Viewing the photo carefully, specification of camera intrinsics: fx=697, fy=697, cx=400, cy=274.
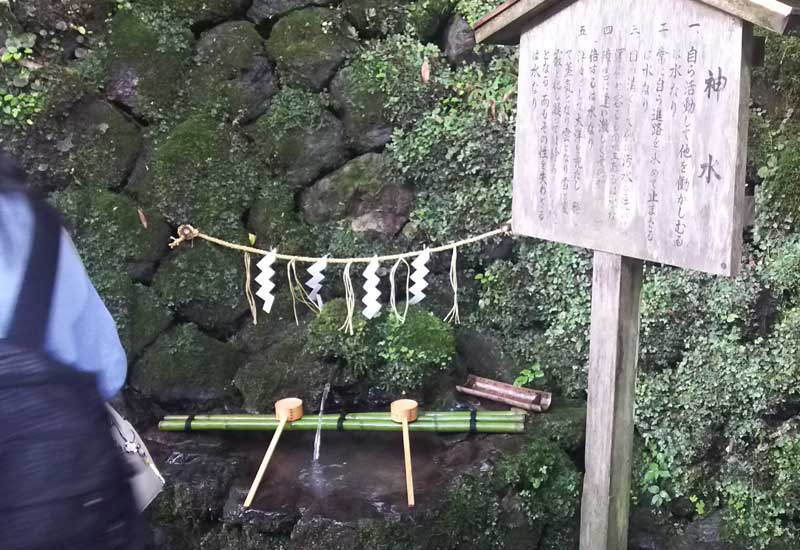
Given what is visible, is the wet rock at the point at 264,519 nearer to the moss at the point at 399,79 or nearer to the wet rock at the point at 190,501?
the wet rock at the point at 190,501

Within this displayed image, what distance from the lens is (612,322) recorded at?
3133 millimetres

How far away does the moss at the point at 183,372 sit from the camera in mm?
5184

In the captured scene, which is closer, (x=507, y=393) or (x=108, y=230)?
(x=507, y=393)

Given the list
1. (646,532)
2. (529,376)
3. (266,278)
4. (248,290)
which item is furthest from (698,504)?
(248,290)

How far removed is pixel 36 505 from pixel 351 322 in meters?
4.05

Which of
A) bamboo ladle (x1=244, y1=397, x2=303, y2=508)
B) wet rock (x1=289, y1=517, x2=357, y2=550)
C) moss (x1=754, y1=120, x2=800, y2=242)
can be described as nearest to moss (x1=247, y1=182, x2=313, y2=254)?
bamboo ladle (x1=244, y1=397, x2=303, y2=508)

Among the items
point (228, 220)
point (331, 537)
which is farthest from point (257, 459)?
point (228, 220)

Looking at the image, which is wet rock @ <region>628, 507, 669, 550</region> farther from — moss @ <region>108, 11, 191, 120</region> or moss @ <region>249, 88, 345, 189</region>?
moss @ <region>108, 11, 191, 120</region>

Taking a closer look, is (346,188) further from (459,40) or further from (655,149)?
(655,149)

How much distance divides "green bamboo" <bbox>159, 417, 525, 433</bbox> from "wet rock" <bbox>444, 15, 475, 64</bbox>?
2963 millimetres

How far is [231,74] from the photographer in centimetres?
558

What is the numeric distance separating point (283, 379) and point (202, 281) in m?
1.03

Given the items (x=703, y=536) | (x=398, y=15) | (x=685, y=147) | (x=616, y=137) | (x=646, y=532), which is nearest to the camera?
(x=685, y=147)

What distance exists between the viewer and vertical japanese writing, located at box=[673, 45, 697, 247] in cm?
255
